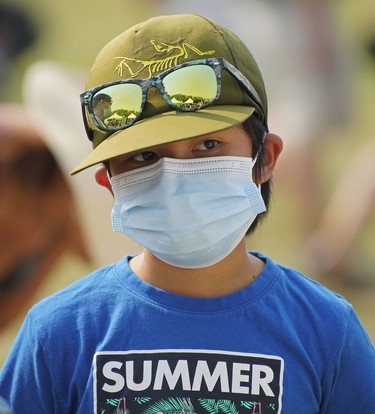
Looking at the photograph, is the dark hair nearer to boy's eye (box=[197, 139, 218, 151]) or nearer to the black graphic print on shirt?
boy's eye (box=[197, 139, 218, 151])

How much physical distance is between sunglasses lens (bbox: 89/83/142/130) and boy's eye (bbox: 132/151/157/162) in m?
0.07

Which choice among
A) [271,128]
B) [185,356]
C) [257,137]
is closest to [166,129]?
[257,137]

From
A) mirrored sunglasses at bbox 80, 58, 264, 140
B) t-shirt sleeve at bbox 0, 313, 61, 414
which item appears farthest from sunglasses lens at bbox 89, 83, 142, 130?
t-shirt sleeve at bbox 0, 313, 61, 414

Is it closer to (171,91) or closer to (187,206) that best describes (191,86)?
(171,91)

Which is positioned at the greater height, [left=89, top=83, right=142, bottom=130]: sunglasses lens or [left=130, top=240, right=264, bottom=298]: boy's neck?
[left=89, top=83, right=142, bottom=130]: sunglasses lens

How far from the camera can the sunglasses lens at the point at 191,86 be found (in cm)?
186

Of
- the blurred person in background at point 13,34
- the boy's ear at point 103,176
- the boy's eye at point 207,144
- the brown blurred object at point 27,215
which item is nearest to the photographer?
the boy's eye at point 207,144

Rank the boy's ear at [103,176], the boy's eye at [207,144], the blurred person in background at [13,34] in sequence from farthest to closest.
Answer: the blurred person in background at [13,34], the boy's ear at [103,176], the boy's eye at [207,144]

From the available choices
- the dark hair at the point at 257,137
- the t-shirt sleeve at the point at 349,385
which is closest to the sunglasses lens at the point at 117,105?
the dark hair at the point at 257,137

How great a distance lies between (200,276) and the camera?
191 centimetres

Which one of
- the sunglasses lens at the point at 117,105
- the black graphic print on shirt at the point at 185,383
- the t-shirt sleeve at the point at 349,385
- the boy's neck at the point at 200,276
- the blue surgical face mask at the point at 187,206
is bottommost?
the t-shirt sleeve at the point at 349,385

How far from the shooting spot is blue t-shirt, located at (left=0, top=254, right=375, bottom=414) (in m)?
1.79

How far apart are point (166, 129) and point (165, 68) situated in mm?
158

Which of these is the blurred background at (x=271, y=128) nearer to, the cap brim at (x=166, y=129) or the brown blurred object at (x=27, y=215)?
the brown blurred object at (x=27, y=215)
